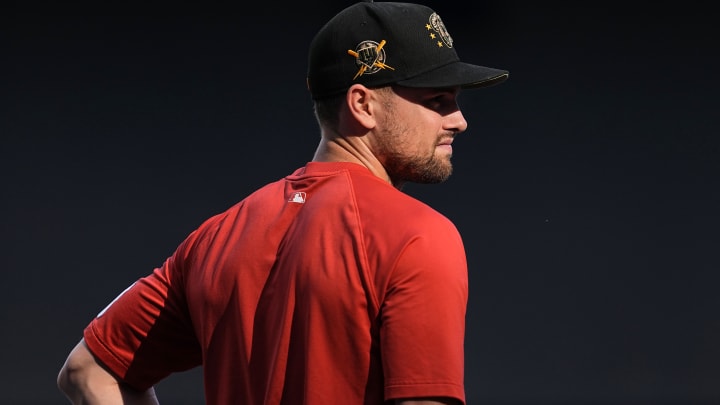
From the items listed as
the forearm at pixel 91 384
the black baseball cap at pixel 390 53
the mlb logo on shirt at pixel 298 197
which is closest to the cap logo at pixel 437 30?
the black baseball cap at pixel 390 53

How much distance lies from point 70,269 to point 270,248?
4.05 m

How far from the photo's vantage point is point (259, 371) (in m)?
1.37

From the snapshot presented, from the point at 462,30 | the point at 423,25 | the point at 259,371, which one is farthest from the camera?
the point at 462,30

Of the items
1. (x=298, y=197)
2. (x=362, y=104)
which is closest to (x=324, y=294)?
(x=298, y=197)

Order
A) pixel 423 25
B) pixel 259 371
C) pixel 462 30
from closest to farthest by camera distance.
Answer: pixel 259 371, pixel 423 25, pixel 462 30

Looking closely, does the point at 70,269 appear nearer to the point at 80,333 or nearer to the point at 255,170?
the point at 80,333

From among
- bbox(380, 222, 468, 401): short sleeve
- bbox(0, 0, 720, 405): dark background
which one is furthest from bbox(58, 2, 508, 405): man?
bbox(0, 0, 720, 405): dark background

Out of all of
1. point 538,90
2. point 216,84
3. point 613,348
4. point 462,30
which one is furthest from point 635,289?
point 216,84

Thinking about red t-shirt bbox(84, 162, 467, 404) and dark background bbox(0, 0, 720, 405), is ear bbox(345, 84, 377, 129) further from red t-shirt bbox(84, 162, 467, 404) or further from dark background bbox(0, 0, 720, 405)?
dark background bbox(0, 0, 720, 405)

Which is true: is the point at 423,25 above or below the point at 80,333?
above

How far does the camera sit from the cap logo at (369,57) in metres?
1.46

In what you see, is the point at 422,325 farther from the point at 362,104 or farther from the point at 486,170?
the point at 486,170

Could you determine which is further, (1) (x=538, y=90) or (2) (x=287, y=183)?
(1) (x=538, y=90)

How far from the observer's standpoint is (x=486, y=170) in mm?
5359
